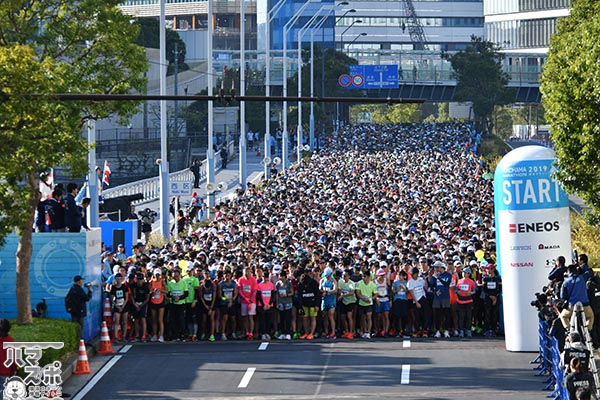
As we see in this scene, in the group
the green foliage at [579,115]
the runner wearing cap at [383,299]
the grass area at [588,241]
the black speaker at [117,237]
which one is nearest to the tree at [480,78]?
the grass area at [588,241]

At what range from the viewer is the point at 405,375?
20625mm

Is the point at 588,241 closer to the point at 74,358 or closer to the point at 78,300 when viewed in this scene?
the point at 78,300

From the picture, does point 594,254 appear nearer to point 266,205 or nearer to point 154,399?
point 266,205

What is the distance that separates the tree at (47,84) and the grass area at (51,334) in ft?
2.06

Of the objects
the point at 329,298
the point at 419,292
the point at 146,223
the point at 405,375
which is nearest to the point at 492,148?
the point at 146,223

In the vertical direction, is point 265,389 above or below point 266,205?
below

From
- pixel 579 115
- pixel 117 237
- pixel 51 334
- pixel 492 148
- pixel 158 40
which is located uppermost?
pixel 158 40

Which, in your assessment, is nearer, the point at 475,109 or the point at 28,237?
the point at 28,237

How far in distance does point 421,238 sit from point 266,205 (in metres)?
12.5

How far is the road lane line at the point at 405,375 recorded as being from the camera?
65.8 ft

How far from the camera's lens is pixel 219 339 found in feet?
82.9

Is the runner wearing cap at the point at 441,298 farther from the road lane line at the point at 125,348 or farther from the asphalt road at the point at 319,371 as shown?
the road lane line at the point at 125,348

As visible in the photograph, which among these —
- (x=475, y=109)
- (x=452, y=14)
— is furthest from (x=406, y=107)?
(x=475, y=109)

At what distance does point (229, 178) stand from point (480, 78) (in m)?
45.2
